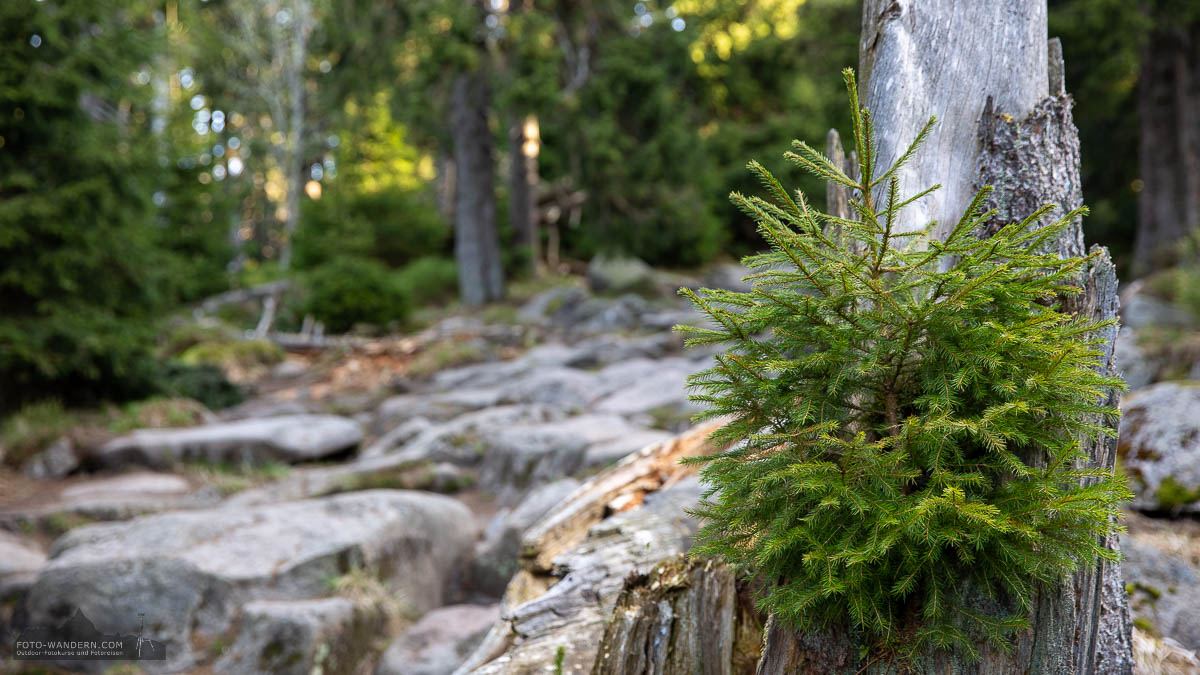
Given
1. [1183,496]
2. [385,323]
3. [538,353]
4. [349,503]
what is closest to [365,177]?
[385,323]

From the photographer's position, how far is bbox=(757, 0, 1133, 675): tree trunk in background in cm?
265

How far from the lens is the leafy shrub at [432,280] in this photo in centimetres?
1988

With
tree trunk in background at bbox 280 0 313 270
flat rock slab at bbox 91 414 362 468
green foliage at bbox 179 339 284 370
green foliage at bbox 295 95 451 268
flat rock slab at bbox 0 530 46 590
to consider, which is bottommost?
flat rock slab at bbox 0 530 46 590

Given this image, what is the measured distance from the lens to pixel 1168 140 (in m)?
14.3

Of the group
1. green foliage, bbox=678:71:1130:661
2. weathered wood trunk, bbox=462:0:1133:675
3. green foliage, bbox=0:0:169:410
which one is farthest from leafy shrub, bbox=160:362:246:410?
green foliage, bbox=678:71:1130:661

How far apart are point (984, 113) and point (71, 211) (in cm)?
1005

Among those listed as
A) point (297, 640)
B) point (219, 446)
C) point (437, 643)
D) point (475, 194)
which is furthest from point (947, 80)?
point (475, 194)

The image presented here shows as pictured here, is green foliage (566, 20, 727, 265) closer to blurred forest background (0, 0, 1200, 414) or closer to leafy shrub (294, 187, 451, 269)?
blurred forest background (0, 0, 1200, 414)

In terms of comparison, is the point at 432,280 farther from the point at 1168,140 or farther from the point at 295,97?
the point at 1168,140

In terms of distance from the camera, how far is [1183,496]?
4629 mm

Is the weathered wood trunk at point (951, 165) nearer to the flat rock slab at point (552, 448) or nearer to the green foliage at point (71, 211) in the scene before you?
the flat rock slab at point (552, 448)

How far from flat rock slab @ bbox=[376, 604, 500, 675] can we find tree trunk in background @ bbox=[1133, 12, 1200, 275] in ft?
44.8

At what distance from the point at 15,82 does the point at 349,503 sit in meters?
7.11

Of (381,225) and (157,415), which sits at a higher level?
(381,225)
